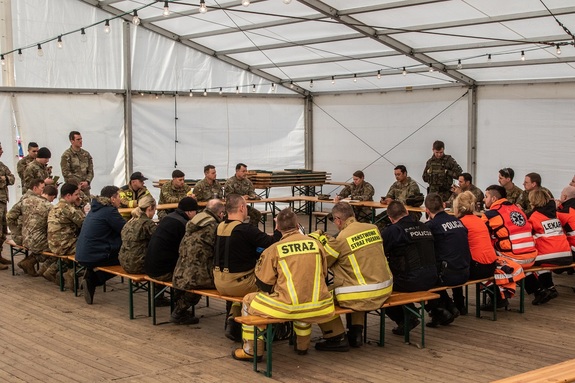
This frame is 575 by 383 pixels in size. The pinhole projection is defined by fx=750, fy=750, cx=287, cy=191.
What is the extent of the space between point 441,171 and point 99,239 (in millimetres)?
6467

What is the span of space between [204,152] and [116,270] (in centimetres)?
842

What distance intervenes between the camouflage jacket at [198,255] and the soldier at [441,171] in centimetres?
648

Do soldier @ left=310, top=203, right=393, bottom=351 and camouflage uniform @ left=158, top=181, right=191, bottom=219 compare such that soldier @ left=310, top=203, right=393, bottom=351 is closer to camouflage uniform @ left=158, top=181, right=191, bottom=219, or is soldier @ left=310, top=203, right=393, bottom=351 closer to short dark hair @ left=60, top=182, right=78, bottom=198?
short dark hair @ left=60, top=182, right=78, bottom=198

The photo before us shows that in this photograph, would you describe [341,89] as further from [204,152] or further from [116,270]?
[116,270]

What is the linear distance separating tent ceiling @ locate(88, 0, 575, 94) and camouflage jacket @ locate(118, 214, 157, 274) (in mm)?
3841

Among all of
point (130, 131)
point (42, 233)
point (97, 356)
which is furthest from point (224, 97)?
point (97, 356)

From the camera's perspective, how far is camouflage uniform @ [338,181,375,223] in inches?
498

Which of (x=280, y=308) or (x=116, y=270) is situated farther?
(x=116, y=270)

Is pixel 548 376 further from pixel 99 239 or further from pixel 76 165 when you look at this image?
pixel 76 165

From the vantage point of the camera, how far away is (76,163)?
12273 mm

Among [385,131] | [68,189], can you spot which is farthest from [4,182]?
[385,131]

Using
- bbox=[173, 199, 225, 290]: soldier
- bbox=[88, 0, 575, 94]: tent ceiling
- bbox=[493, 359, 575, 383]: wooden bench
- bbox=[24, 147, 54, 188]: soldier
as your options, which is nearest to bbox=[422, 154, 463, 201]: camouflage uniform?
bbox=[88, 0, 575, 94]: tent ceiling

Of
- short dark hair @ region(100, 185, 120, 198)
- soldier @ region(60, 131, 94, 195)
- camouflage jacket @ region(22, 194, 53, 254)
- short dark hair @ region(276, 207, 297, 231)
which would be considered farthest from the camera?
soldier @ region(60, 131, 94, 195)

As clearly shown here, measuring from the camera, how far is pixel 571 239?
870 centimetres
